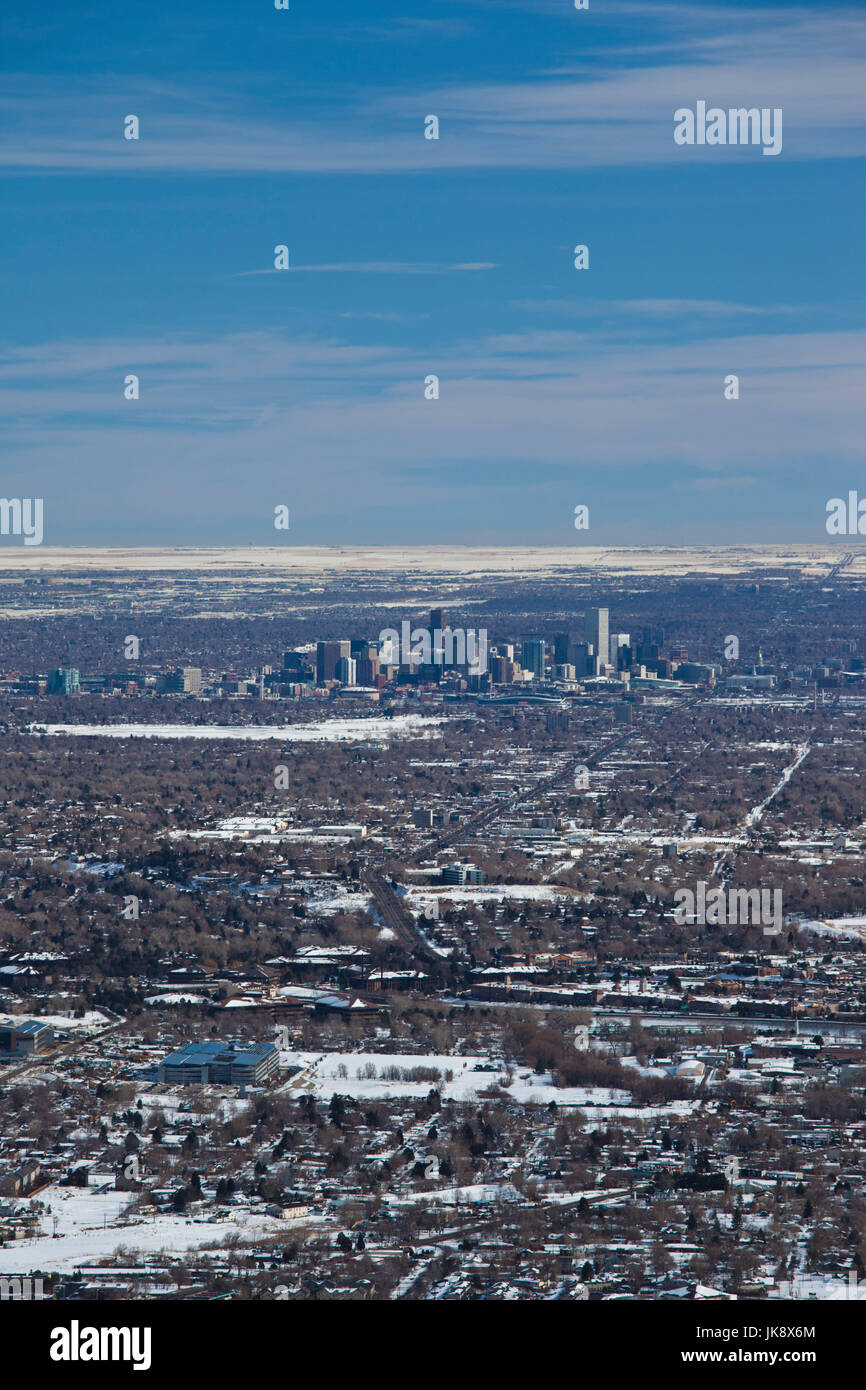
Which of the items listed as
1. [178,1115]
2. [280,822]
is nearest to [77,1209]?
[178,1115]

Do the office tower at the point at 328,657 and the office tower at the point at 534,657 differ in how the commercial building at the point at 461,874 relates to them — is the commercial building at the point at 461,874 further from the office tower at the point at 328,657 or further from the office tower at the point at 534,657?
the office tower at the point at 534,657

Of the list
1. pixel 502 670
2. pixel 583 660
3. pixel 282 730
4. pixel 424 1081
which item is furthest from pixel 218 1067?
pixel 583 660

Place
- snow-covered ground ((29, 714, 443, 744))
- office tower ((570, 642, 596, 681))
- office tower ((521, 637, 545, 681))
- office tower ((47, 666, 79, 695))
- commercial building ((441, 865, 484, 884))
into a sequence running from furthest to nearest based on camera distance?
office tower ((570, 642, 596, 681)) → office tower ((521, 637, 545, 681)) → office tower ((47, 666, 79, 695)) → snow-covered ground ((29, 714, 443, 744)) → commercial building ((441, 865, 484, 884))

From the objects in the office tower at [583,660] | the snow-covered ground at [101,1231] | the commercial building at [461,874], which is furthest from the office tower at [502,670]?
the snow-covered ground at [101,1231]

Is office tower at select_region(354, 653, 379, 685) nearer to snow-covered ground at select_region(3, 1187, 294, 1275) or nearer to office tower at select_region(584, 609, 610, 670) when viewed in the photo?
office tower at select_region(584, 609, 610, 670)

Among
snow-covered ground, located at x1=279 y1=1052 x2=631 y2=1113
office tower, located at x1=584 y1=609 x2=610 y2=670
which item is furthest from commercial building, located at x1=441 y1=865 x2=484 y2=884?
office tower, located at x1=584 y1=609 x2=610 y2=670
